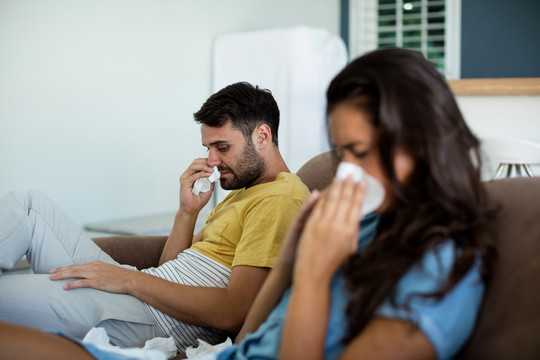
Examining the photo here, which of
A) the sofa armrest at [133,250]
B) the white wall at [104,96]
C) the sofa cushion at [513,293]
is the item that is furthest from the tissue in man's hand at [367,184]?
the white wall at [104,96]

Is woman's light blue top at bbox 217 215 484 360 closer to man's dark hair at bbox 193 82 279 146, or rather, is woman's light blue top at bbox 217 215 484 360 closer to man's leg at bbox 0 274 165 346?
man's leg at bbox 0 274 165 346

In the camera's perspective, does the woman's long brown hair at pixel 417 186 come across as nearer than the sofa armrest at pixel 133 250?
Yes

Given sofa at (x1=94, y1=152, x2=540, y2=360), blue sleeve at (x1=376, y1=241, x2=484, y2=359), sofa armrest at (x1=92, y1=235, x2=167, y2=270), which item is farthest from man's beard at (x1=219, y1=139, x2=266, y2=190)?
blue sleeve at (x1=376, y1=241, x2=484, y2=359)

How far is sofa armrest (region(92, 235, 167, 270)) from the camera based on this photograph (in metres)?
2.01

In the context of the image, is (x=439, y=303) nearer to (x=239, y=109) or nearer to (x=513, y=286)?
(x=513, y=286)

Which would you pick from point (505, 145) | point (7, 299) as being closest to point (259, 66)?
point (505, 145)

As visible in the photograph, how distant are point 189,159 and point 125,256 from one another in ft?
6.00

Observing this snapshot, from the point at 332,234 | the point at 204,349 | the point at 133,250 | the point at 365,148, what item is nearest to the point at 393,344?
the point at 332,234

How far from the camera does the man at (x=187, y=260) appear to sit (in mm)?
1438

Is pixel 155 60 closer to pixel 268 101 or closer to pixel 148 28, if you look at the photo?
pixel 148 28

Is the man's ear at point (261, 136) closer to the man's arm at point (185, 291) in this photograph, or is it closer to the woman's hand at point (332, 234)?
the man's arm at point (185, 291)

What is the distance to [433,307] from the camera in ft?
2.69

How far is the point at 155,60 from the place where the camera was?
138 inches

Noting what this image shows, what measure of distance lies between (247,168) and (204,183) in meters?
0.24
